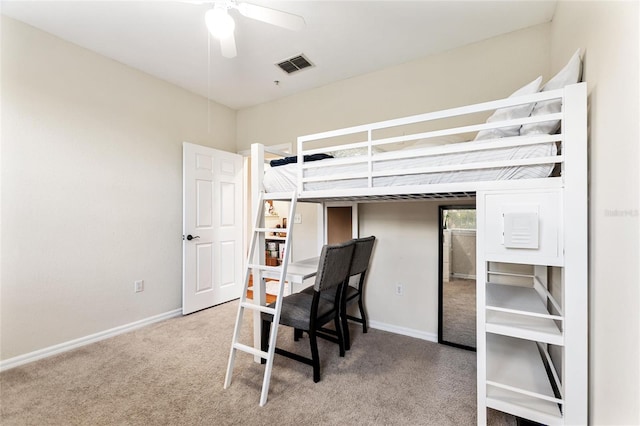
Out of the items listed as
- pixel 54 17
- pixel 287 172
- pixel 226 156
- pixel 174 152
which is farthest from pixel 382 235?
pixel 54 17

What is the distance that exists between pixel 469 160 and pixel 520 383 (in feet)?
4.04

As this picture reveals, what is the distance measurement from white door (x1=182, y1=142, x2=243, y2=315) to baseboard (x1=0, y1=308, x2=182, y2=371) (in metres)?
0.30

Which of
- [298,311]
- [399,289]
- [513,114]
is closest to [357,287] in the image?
[399,289]

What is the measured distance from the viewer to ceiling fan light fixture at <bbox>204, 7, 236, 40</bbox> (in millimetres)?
1680

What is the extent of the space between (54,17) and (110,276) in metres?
2.22

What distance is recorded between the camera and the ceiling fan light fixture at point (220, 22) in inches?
66.1

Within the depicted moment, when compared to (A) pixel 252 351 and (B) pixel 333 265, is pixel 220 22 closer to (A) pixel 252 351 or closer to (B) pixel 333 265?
(B) pixel 333 265

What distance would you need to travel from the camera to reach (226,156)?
3.80 metres

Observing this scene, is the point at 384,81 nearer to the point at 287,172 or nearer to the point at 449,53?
the point at 449,53

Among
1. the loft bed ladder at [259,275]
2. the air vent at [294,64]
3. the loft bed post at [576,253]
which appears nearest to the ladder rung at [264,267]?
the loft bed ladder at [259,275]

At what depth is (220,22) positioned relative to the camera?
5.61 ft

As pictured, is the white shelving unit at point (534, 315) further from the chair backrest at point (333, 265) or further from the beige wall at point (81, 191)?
the beige wall at point (81, 191)

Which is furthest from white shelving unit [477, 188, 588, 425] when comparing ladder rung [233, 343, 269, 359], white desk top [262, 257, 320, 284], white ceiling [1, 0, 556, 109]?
white ceiling [1, 0, 556, 109]

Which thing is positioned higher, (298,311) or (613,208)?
(613,208)
